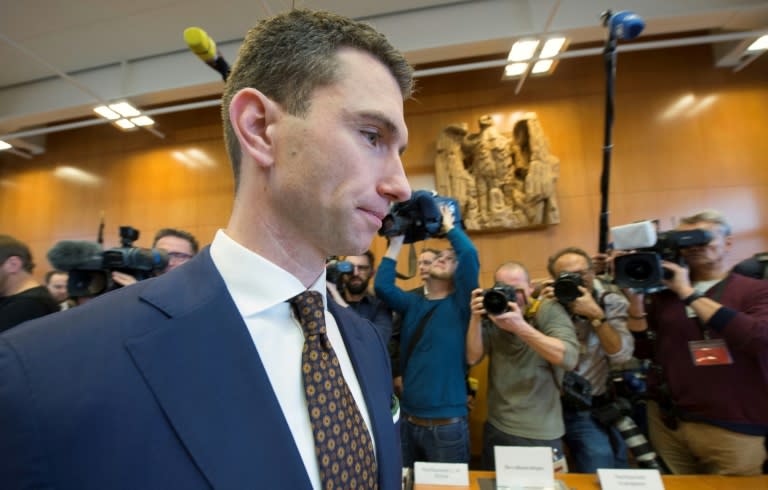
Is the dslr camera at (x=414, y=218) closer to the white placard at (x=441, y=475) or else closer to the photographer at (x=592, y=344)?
the photographer at (x=592, y=344)

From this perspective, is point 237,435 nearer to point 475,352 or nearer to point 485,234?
point 475,352

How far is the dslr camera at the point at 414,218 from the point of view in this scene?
190 cm

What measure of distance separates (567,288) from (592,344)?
520 mm

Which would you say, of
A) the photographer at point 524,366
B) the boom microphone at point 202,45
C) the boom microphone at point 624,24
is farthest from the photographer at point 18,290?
the boom microphone at point 624,24

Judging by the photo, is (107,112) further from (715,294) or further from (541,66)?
(715,294)

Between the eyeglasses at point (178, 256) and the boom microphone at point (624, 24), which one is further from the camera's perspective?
the eyeglasses at point (178, 256)

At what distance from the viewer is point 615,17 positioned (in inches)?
62.8

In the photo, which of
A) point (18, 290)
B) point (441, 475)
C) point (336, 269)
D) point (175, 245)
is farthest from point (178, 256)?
point (441, 475)

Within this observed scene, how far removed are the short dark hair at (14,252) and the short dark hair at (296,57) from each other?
2.00 m

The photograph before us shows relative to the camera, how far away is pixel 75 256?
165cm

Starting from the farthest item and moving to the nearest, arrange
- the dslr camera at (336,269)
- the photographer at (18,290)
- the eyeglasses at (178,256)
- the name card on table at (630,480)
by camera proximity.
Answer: the dslr camera at (336,269) < the eyeglasses at (178,256) < the photographer at (18,290) < the name card on table at (630,480)

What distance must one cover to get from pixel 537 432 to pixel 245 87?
6.47 ft

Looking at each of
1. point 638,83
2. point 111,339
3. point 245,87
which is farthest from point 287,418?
point 638,83

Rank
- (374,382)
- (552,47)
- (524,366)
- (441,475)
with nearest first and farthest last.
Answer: (374,382) < (441,475) < (524,366) < (552,47)
